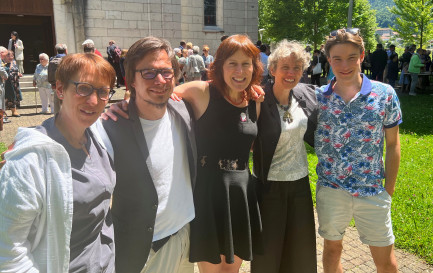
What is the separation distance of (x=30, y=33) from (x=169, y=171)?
21.2 meters

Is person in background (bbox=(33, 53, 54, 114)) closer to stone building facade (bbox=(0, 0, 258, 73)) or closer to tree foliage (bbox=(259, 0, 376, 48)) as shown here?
stone building facade (bbox=(0, 0, 258, 73))

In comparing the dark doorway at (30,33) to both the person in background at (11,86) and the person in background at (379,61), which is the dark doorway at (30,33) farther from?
the person in background at (379,61)

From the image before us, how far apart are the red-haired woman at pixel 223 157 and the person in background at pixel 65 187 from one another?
29.4 inches

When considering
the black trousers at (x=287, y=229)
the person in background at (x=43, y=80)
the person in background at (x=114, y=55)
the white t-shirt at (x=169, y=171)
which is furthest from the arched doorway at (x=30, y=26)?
the black trousers at (x=287, y=229)

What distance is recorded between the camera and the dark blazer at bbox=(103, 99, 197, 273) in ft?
6.68

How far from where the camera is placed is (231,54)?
248 centimetres

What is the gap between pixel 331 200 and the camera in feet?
8.98

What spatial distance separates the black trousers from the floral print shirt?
317mm

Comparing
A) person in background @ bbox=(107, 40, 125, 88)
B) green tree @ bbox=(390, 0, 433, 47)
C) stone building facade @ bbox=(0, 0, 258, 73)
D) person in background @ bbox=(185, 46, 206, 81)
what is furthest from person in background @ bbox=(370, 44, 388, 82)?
green tree @ bbox=(390, 0, 433, 47)

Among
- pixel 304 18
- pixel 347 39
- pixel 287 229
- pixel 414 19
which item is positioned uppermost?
pixel 414 19

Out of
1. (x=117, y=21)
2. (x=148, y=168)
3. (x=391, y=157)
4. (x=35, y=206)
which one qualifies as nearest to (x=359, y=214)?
(x=391, y=157)

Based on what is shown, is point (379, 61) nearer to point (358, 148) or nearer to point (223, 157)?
point (358, 148)

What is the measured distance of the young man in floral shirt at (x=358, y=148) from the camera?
2611 mm

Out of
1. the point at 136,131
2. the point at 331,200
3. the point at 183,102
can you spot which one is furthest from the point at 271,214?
the point at 136,131
